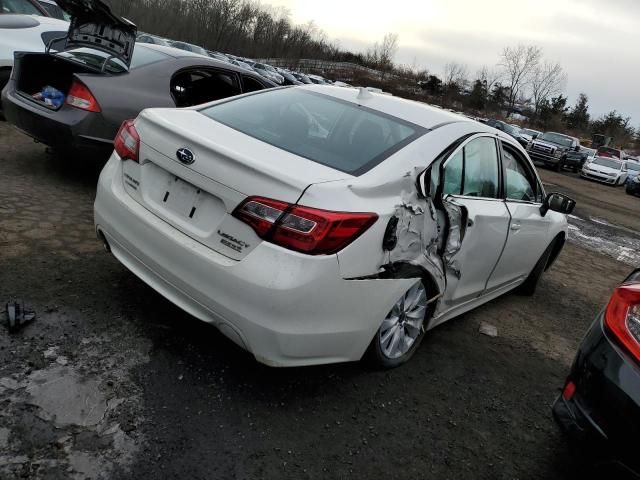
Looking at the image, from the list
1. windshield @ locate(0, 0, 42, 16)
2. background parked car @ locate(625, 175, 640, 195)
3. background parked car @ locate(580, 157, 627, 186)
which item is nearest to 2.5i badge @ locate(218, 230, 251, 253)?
windshield @ locate(0, 0, 42, 16)

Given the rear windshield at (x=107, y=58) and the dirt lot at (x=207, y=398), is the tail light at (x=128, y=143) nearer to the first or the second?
the dirt lot at (x=207, y=398)

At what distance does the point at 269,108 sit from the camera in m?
3.42

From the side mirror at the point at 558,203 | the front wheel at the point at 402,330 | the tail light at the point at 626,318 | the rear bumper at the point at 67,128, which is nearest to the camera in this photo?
the tail light at the point at 626,318

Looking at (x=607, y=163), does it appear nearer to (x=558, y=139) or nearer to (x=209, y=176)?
(x=558, y=139)

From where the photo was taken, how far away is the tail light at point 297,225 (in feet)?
7.75

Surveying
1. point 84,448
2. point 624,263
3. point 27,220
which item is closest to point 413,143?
point 84,448

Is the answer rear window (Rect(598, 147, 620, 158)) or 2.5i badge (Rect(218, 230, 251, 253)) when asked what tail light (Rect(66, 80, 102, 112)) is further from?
rear window (Rect(598, 147, 620, 158))

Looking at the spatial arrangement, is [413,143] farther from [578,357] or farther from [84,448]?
[84,448]

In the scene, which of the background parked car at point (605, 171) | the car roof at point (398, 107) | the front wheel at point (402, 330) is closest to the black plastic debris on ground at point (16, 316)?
the front wheel at point (402, 330)

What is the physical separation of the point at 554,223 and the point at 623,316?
109 inches

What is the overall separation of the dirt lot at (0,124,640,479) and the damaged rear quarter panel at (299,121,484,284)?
0.76 m

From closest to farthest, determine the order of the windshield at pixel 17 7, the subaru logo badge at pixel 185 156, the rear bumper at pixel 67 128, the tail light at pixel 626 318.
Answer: the tail light at pixel 626 318 → the subaru logo badge at pixel 185 156 → the rear bumper at pixel 67 128 → the windshield at pixel 17 7

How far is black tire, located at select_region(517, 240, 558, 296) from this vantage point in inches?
201

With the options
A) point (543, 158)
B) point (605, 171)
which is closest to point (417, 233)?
point (543, 158)
